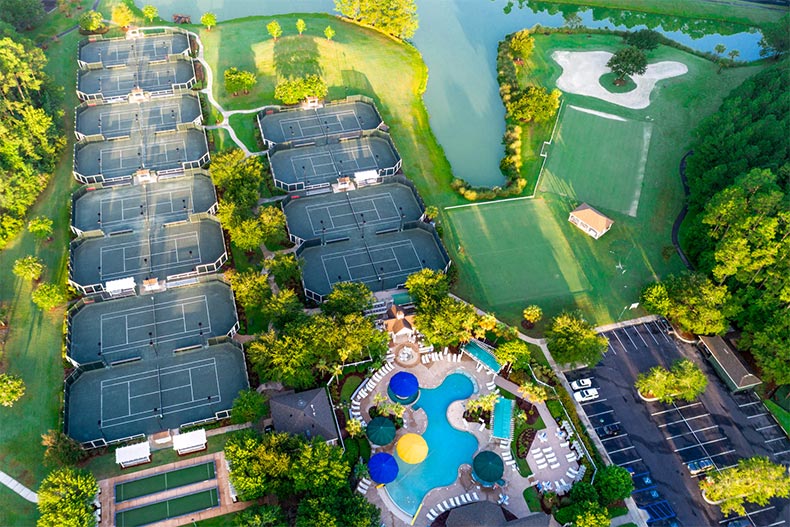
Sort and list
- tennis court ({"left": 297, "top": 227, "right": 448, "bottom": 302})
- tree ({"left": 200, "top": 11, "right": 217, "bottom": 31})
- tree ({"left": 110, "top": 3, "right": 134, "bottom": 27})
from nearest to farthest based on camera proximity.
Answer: tennis court ({"left": 297, "top": 227, "right": 448, "bottom": 302}), tree ({"left": 110, "top": 3, "right": 134, "bottom": 27}), tree ({"left": 200, "top": 11, "right": 217, "bottom": 31})

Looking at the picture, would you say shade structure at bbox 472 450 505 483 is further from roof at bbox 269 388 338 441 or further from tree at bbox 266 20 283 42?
tree at bbox 266 20 283 42

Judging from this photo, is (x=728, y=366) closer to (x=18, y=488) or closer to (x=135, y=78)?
(x=18, y=488)

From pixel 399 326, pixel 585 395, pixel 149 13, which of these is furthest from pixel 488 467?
pixel 149 13

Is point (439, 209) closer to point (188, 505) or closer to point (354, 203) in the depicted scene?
point (354, 203)

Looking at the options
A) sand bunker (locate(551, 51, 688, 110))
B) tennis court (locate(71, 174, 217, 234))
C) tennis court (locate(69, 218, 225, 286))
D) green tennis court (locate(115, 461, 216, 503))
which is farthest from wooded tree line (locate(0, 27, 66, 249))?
sand bunker (locate(551, 51, 688, 110))

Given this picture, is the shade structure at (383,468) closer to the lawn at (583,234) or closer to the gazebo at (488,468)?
the gazebo at (488,468)

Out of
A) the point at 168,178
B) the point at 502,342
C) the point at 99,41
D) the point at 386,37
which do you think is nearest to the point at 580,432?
the point at 502,342
